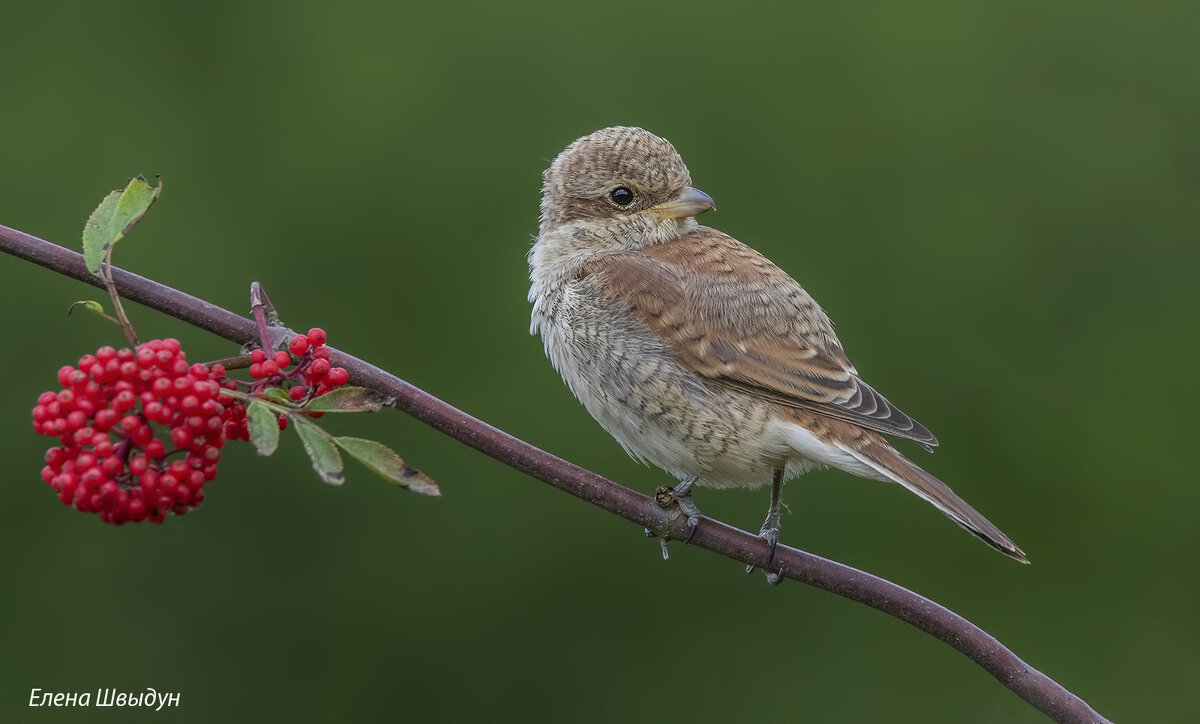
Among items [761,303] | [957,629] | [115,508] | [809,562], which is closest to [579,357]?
[761,303]

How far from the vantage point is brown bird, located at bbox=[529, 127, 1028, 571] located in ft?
9.91

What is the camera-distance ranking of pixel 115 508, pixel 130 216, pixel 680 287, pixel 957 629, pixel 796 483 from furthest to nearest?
1. pixel 796 483
2. pixel 680 287
3. pixel 957 629
4. pixel 130 216
5. pixel 115 508

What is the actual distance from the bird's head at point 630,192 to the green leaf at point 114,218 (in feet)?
5.77

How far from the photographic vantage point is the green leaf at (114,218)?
74.5 inches

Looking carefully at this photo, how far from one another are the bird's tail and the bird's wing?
9 cm

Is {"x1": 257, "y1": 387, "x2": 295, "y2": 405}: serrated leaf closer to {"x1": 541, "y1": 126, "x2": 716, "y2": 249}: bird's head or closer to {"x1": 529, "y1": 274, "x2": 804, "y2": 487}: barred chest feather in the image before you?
{"x1": 529, "y1": 274, "x2": 804, "y2": 487}: barred chest feather

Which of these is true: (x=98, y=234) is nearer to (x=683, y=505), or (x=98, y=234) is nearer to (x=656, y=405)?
(x=683, y=505)

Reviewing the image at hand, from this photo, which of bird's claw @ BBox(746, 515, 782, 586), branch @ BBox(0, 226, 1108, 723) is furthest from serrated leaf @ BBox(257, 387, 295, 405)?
bird's claw @ BBox(746, 515, 782, 586)

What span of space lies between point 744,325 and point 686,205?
48 centimetres

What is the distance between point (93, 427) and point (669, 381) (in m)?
1.58

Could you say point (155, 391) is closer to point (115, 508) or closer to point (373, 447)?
point (115, 508)

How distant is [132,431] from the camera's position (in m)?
1.79

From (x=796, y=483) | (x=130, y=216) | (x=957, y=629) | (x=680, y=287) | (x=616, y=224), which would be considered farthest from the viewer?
(x=796, y=483)

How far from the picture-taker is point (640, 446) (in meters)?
3.18
